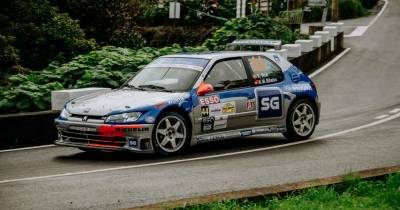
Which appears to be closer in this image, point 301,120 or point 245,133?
point 245,133

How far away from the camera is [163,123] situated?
1205 centimetres

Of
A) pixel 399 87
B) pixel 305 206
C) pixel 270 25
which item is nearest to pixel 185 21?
pixel 270 25

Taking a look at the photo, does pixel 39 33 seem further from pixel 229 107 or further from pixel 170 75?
pixel 229 107

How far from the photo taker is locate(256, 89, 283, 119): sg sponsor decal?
1331 centimetres

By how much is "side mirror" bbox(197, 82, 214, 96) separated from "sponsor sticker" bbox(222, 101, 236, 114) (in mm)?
315

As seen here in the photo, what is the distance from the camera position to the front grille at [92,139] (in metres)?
11.8

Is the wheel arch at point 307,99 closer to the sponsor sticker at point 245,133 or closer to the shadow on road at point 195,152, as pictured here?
the shadow on road at point 195,152

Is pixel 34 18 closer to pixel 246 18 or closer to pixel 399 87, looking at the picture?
pixel 246 18

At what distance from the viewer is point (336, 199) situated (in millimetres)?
8188

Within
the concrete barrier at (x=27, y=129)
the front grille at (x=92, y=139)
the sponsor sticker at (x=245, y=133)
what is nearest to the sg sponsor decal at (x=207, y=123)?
the sponsor sticker at (x=245, y=133)

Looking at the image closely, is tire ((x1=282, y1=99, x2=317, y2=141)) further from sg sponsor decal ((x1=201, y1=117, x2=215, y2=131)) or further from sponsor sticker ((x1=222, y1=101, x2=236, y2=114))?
sg sponsor decal ((x1=201, y1=117, x2=215, y2=131))

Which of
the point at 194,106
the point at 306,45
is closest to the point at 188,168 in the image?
the point at 194,106

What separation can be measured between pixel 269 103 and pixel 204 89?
4.41 ft

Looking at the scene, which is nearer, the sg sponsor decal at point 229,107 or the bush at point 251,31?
the sg sponsor decal at point 229,107
